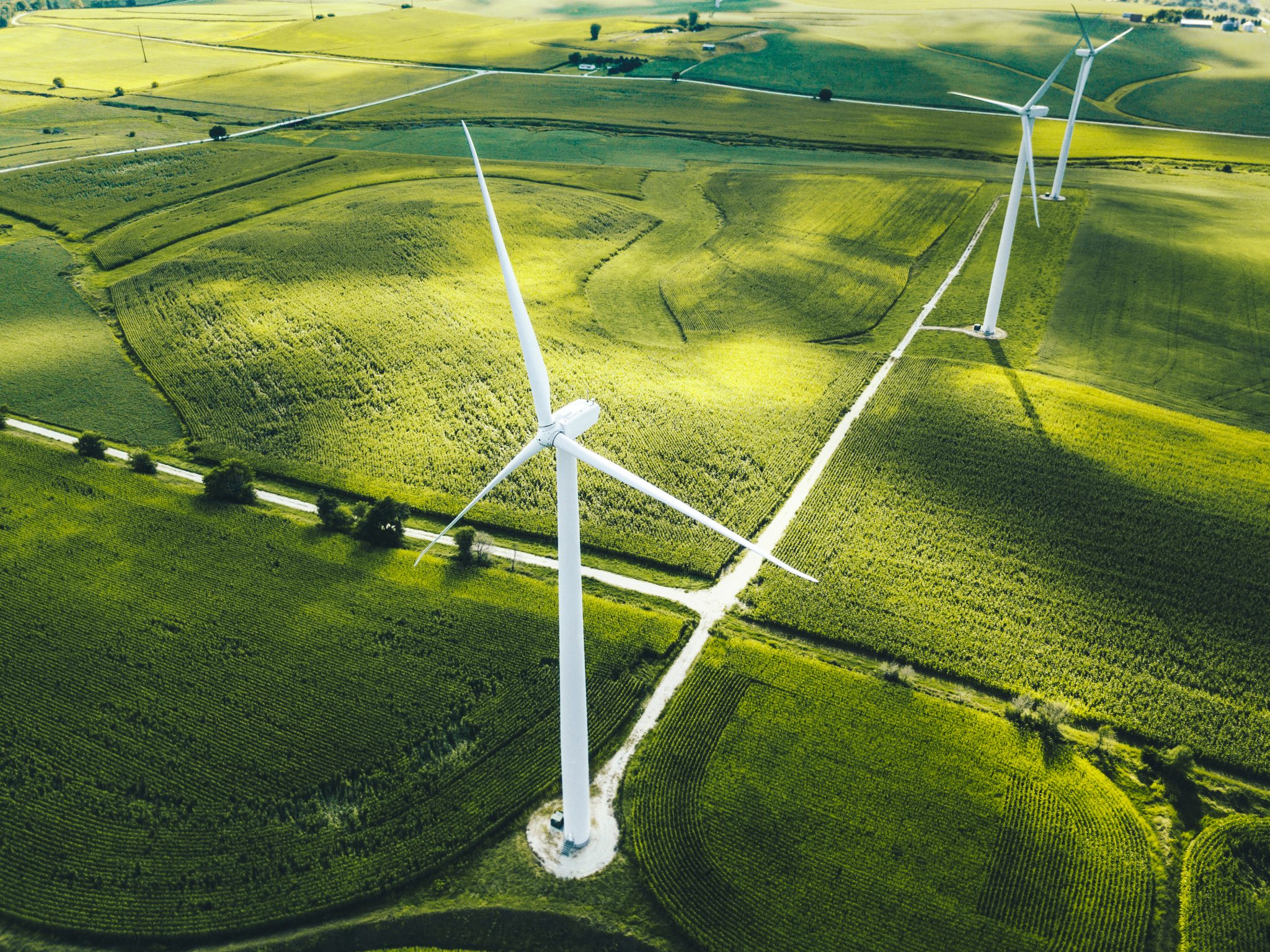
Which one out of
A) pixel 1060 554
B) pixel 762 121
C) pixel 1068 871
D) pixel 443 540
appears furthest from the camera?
pixel 762 121

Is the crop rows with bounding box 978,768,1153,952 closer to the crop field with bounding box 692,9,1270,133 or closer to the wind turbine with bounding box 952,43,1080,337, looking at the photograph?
the wind turbine with bounding box 952,43,1080,337

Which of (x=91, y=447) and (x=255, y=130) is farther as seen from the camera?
(x=255, y=130)

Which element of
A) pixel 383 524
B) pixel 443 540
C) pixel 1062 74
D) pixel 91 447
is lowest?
pixel 443 540

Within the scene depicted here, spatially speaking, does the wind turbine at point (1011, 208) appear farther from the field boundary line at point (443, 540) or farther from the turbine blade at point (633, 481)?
the turbine blade at point (633, 481)

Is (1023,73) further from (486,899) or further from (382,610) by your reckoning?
(486,899)

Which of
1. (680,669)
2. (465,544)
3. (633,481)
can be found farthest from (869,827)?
(465,544)

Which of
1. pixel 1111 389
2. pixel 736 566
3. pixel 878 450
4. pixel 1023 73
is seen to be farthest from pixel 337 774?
pixel 1023 73

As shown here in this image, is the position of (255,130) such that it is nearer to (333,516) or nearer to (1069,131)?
(333,516)

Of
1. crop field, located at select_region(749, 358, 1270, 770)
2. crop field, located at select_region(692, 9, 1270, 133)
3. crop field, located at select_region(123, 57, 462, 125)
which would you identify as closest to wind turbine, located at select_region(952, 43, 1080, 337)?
crop field, located at select_region(749, 358, 1270, 770)
